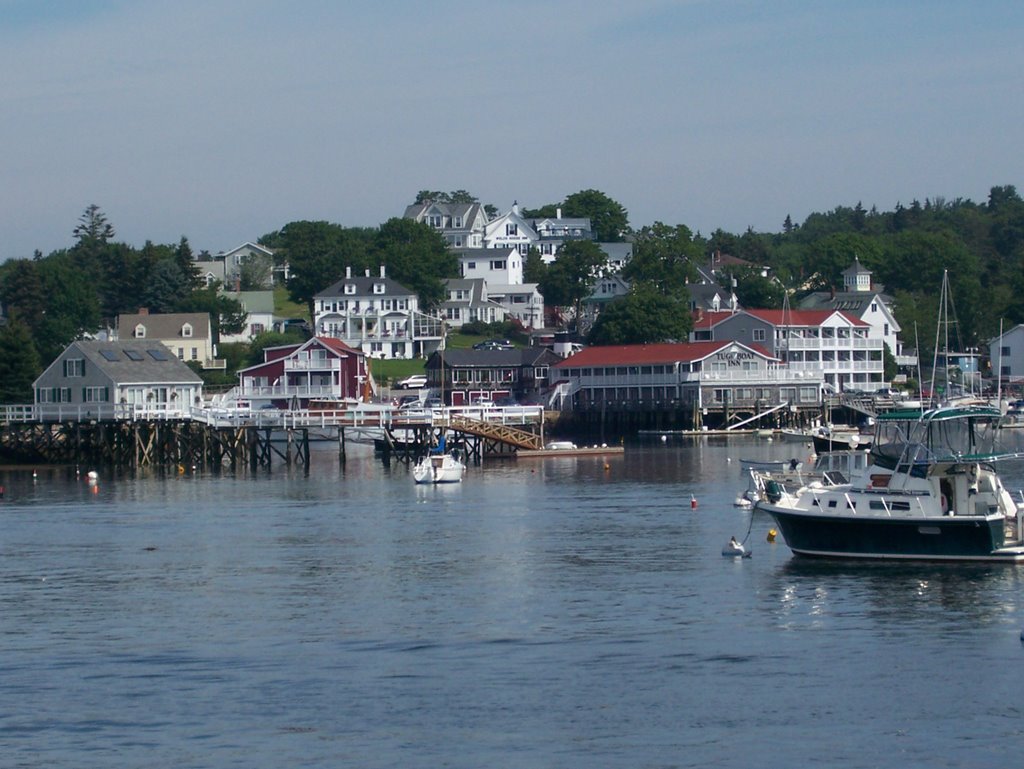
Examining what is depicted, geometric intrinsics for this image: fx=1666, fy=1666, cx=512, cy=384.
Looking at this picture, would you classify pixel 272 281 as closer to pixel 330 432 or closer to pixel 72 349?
pixel 330 432

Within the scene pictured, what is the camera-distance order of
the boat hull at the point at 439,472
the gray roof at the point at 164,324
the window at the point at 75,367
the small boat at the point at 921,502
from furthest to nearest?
1. the gray roof at the point at 164,324
2. the window at the point at 75,367
3. the boat hull at the point at 439,472
4. the small boat at the point at 921,502

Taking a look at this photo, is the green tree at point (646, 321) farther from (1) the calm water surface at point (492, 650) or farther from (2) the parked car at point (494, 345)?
(1) the calm water surface at point (492, 650)

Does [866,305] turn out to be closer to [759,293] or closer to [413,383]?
[759,293]

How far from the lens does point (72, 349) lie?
98.1m

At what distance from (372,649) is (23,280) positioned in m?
134

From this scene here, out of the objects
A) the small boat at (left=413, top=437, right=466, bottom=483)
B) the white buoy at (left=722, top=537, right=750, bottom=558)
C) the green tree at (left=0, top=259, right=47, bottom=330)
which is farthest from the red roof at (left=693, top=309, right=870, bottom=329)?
the white buoy at (left=722, top=537, right=750, bottom=558)

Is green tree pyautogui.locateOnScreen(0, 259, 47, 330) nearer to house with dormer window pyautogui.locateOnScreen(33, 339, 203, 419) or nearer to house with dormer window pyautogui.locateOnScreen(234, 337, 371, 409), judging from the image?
house with dormer window pyautogui.locateOnScreen(234, 337, 371, 409)

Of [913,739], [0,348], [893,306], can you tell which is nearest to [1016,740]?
[913,739]

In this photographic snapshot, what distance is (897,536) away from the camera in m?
45.3

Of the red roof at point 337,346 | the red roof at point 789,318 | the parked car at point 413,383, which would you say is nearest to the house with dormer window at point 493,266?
the red roof at point 789,318

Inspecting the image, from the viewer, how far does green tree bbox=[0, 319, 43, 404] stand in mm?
108312

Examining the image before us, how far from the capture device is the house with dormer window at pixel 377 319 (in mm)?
164250

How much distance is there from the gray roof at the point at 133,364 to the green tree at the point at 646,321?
191 ft

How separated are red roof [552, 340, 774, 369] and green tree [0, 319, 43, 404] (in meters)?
46.1
